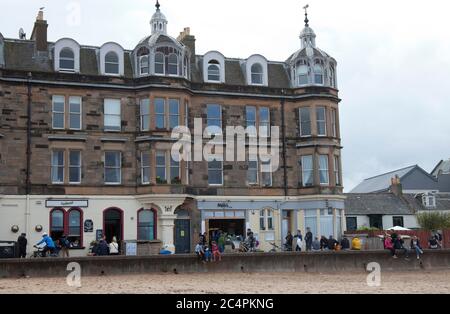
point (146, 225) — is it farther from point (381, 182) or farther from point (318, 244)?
Result: point (381, 182)

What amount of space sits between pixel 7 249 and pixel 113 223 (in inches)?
315

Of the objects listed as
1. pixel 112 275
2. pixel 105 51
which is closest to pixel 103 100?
pixel 105 51

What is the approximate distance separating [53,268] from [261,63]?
22259 millimetres

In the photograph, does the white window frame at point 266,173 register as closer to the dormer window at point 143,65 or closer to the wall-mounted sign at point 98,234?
the dormer window at point 143,65

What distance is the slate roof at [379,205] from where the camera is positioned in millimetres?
63500

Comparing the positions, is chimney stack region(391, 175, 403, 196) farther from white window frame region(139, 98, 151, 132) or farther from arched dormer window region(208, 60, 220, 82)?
white window frame region(139, 98, 151, 132)

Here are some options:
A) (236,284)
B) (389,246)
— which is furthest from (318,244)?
(236,284)

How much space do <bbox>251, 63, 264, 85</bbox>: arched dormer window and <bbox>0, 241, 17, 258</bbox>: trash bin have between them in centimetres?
1942

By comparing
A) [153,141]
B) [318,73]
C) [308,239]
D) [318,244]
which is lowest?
[318,244]

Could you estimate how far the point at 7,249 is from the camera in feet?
110

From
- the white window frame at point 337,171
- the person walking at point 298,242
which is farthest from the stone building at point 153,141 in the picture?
the person walking at point 298,242

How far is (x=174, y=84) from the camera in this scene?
41281 millimetres
